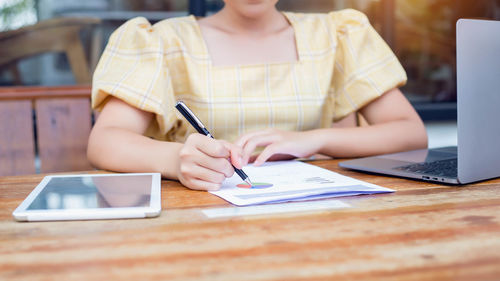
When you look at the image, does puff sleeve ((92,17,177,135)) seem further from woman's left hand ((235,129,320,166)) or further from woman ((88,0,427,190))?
woman's left hand ((235,129,320,166))

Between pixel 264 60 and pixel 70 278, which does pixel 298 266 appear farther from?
pixel 264 60

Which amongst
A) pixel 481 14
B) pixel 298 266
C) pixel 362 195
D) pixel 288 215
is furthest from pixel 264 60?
pixel 481 14

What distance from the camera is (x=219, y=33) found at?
1429mm

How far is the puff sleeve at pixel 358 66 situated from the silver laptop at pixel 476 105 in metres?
0.53

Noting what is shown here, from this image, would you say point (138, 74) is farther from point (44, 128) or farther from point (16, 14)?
point (16, 14)

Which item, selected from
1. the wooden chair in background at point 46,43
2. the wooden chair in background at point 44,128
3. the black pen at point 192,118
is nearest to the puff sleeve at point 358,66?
the black pen at point 192,118

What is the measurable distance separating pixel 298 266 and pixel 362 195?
32cm

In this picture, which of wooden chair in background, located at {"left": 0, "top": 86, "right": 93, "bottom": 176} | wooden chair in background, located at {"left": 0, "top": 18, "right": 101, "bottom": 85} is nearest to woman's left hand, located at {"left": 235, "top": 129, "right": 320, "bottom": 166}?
wooden chair in background, located at {"left": 0, "top": 86, "right": 93, "bottom": 176}

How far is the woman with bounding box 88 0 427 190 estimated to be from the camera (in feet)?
3.96

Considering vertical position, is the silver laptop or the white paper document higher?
the silver laptop

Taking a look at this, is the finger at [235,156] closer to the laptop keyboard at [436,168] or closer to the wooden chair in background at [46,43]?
the laptop keyboard at [436,168]

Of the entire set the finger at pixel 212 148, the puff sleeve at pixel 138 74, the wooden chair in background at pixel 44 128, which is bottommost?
the wooden chair in background at pixel 44 128

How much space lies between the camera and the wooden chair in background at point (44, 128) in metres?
1.49

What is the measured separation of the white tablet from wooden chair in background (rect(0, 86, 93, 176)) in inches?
27.0
